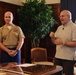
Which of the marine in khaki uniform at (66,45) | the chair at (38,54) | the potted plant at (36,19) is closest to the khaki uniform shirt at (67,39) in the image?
the marine in khaki uniform at (66,45)

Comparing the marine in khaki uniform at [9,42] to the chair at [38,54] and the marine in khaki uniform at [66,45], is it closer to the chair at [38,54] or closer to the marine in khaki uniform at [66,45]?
the chair at [38,54]

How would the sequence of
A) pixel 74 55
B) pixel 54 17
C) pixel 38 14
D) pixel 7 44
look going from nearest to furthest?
1. pixel 74 55
2. pixel 7 44
3. pixel 38 14
4. pixel 54 17

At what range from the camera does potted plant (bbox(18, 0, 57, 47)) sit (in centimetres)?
496

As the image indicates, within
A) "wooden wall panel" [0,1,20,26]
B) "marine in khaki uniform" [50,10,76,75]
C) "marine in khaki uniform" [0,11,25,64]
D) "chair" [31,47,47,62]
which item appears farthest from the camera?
"wooden wall panel" [0,1,20,26]

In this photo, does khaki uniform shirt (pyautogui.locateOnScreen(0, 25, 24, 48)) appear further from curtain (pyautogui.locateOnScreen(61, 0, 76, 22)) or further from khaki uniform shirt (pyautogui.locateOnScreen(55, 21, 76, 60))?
curtain (pyautogui.locateOnScreen(61, 0, 76, 22))

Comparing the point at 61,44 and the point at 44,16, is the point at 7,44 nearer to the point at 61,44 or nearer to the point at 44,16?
the point at 61,44

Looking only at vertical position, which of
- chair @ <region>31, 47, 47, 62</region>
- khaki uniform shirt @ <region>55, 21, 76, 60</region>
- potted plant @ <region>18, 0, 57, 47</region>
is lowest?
chair @ <region>31, 47, 47, 62</region>

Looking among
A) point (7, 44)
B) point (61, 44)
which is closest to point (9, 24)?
point (7, 44)

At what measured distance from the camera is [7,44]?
332 cm

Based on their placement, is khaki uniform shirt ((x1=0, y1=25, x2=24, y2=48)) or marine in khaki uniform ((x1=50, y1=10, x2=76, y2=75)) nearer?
marine in khaki uniform ((x1=50, y1=10, x2=76, y2=75))

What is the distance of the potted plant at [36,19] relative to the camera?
4.96m

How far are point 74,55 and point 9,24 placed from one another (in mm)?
1385

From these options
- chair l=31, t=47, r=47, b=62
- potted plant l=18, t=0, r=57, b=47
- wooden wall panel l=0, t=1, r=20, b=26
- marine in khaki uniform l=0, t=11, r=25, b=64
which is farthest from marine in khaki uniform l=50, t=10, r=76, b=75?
wooden wall panel l=0, t=1, r=20, b=26

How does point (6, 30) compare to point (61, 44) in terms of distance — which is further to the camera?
point (6, 30)
